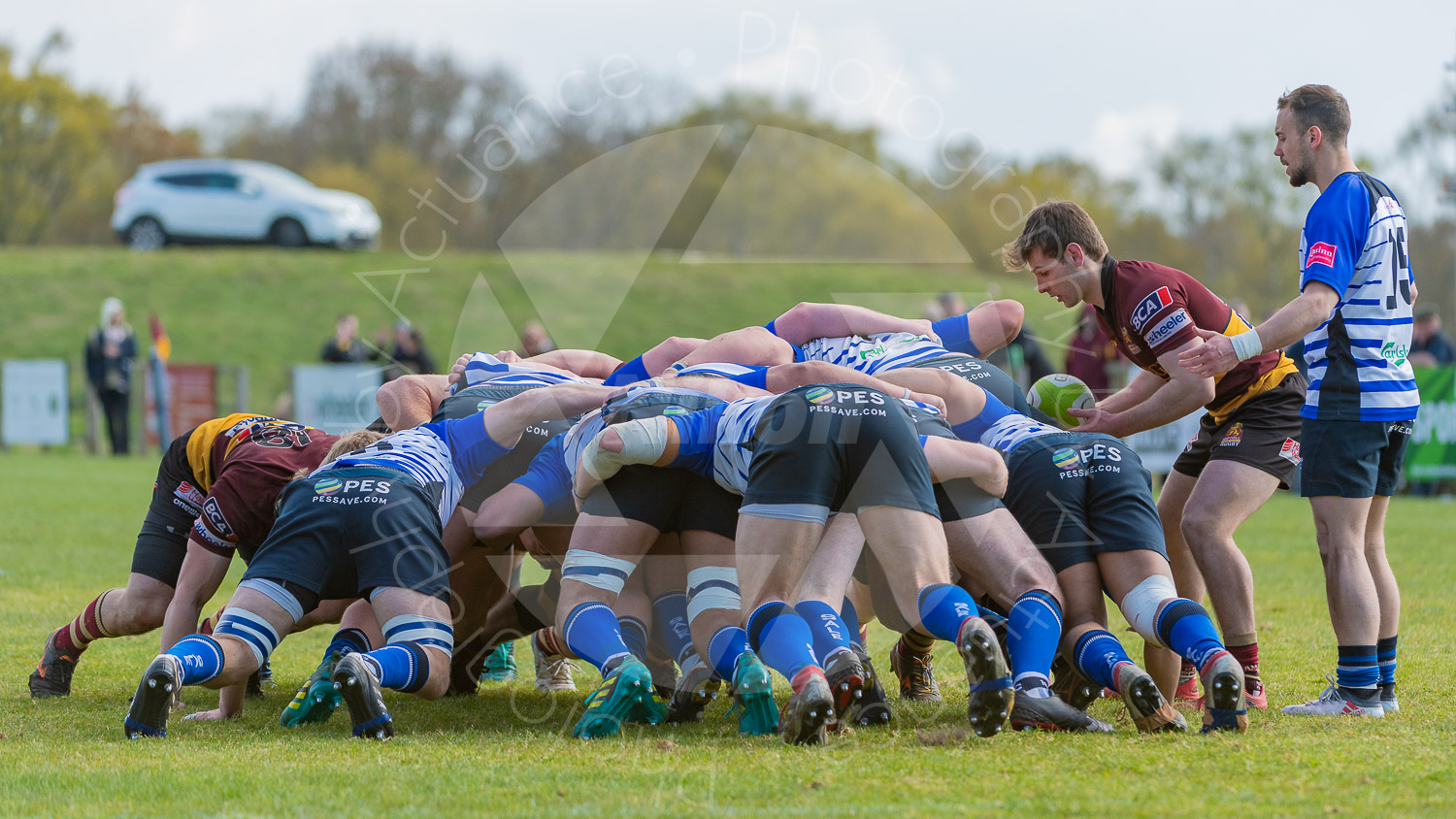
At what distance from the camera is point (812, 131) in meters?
11.6

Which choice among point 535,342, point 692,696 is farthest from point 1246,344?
point 535,342

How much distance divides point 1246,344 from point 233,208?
28749 millimetres

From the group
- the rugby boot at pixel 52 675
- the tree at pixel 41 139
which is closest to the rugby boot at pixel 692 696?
the rugby boot at pixel 52 675

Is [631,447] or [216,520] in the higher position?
[631,447]

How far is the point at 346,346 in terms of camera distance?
16672 mm

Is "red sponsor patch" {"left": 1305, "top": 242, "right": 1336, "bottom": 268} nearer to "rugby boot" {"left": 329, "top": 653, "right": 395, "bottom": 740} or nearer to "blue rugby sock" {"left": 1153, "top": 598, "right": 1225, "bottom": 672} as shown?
"blue rugby sock" {"left": 1153, "top": 598, "right": 1225, "bottom": 672}

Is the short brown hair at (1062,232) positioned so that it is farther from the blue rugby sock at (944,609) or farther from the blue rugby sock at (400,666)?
the blue rugby sock at (400,666)

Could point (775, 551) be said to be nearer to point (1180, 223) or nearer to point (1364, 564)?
point (1364, 564)

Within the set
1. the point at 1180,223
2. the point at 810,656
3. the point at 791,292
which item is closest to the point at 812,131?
the point at 810,656

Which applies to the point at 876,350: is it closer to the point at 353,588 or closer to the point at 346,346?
the point at 353,588

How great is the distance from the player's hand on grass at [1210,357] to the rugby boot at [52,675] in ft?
14.1

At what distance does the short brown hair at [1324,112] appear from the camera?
4.30m

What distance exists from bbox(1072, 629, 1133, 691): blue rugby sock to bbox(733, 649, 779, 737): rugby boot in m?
0.97

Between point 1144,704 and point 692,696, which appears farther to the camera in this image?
point 692,696
